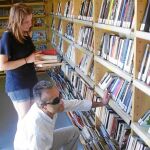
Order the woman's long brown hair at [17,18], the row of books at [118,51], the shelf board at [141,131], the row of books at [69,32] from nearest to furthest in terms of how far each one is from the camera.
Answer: the shelf board at [141,131] < the row of books at [118,51] < the woman's long brown hair at [17,18] < the row of books at [69,32]

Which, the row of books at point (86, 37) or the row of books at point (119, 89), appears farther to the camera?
the row of books at point (86, 37)

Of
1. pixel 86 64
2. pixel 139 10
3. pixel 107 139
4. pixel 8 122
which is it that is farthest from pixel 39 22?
pixel 139 10

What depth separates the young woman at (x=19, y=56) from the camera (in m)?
2.59

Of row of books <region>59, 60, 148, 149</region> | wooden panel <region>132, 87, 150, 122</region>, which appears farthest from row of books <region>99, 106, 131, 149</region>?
wooden panel <region>132, 87, 150, 122</region>

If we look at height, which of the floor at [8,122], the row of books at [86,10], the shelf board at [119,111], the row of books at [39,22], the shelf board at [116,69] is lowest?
the floor at [8,122]

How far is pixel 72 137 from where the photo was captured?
A: 2645 mm

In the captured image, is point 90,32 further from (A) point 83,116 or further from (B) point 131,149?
(B) point 131,149

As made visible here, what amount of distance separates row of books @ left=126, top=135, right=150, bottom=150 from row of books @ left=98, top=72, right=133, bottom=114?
0.67ft

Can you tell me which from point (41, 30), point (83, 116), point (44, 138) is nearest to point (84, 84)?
point (83, 116)

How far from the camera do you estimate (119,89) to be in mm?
2498

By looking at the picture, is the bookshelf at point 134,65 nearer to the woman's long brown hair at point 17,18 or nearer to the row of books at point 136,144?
the row of books at point 136,144

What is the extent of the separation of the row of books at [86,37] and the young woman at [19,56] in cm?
73

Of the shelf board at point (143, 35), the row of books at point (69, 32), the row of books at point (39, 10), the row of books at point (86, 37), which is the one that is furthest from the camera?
the row of books at point (39, 10)

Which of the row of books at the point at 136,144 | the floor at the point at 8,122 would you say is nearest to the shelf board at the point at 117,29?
the row of books at the point at 136,144
